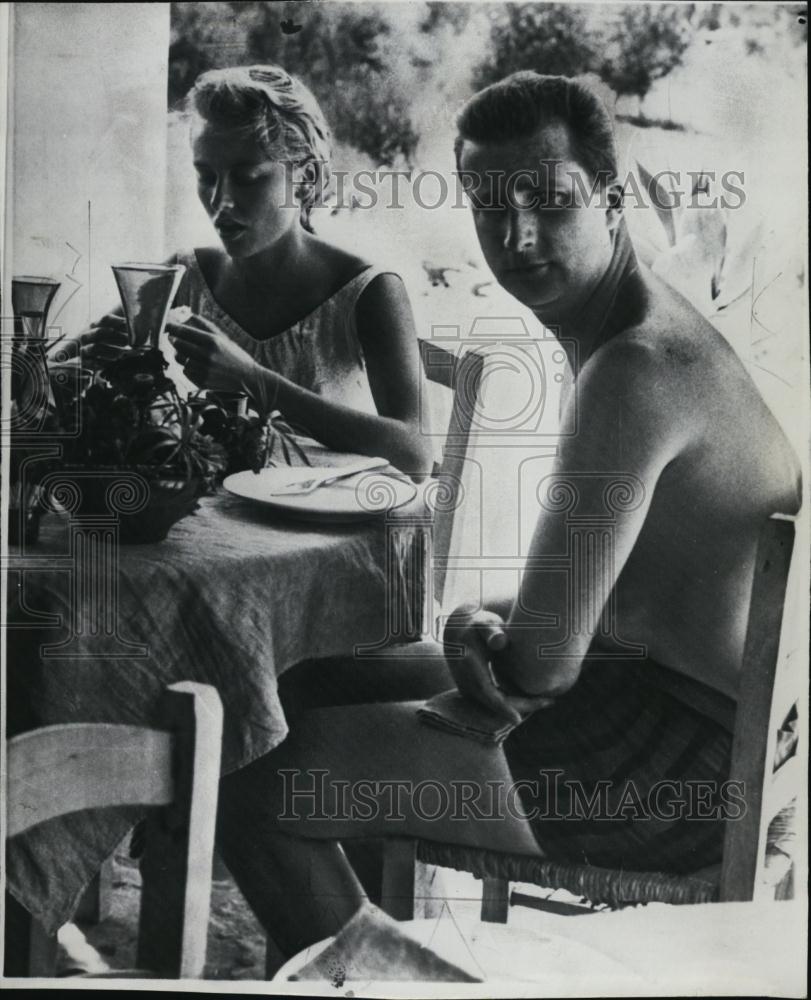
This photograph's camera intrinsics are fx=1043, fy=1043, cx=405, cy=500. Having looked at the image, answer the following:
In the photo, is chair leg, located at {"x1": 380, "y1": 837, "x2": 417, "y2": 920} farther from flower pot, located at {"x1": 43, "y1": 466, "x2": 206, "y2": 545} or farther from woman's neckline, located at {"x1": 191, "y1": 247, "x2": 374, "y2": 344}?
woman's neckline, located at {"x1": 191, "y1": 247, "x2": 374, "y2": 344}

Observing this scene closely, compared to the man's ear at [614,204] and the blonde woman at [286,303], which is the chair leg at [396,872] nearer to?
the blonde woman at [286,303]

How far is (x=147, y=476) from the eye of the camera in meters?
2.04

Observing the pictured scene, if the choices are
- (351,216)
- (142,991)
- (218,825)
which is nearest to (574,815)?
(218,825)

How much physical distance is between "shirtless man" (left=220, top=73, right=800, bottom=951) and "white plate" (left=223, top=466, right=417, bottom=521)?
268mm

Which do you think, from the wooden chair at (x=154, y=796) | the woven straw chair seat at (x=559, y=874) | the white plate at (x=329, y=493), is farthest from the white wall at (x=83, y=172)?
the woven straw chair seat at (x=559, y=874)

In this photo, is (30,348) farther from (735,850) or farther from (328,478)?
(735,850)

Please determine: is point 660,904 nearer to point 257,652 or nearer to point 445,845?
point 445,845

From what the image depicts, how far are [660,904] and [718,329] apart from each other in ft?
3.79

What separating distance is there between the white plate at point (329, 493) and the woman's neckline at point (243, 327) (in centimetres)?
27

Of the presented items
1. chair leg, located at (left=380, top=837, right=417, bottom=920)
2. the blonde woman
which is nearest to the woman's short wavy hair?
the blonde woman

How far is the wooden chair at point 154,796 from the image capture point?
1.74 meters

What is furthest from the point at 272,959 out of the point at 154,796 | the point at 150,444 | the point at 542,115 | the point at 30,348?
the point at 542,115

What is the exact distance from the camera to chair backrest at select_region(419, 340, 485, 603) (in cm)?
206

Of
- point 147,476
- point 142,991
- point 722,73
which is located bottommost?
point 142,991
